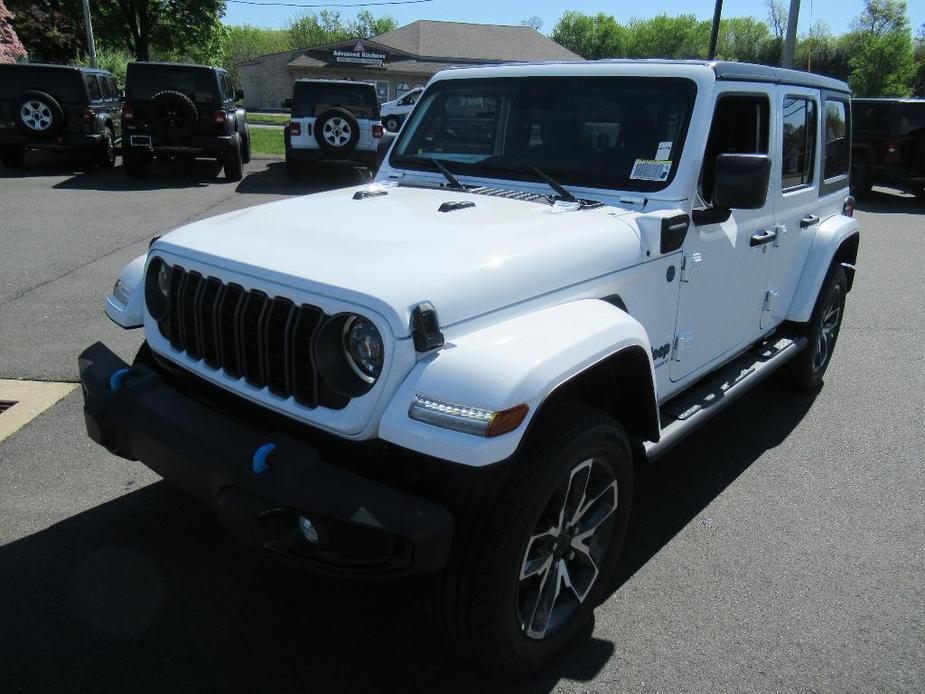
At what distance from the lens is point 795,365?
4992 millimetres

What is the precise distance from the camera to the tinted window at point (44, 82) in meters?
13.8

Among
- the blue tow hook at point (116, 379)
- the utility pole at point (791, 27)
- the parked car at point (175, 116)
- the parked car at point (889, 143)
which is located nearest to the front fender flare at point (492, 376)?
the blue tow hook at point (116, 379)

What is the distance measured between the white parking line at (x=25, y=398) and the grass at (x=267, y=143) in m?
15.8

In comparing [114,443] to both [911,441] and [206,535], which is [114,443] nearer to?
[206,535]

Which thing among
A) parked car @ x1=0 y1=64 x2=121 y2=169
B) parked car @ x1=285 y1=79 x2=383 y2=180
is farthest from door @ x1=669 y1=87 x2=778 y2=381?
parked car @ x1=0 y1=64 x2=121 y2=169

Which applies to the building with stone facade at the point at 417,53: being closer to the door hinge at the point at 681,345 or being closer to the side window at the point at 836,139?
the side window at the point at 836,139

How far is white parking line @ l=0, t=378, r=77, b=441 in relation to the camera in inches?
167

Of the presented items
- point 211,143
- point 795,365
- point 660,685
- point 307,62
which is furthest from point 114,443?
point 307,62

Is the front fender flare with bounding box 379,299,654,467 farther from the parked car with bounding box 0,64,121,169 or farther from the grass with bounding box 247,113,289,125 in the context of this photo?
the grass with bounding box 247,113,289,125

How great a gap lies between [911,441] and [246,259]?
4.05m

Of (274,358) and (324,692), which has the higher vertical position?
(274,358)

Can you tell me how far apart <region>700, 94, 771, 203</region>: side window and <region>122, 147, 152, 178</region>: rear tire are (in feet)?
41.5

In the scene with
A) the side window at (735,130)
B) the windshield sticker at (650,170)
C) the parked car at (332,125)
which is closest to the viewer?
the windshield sticker at (650,170)

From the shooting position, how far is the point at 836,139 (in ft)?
16.3
